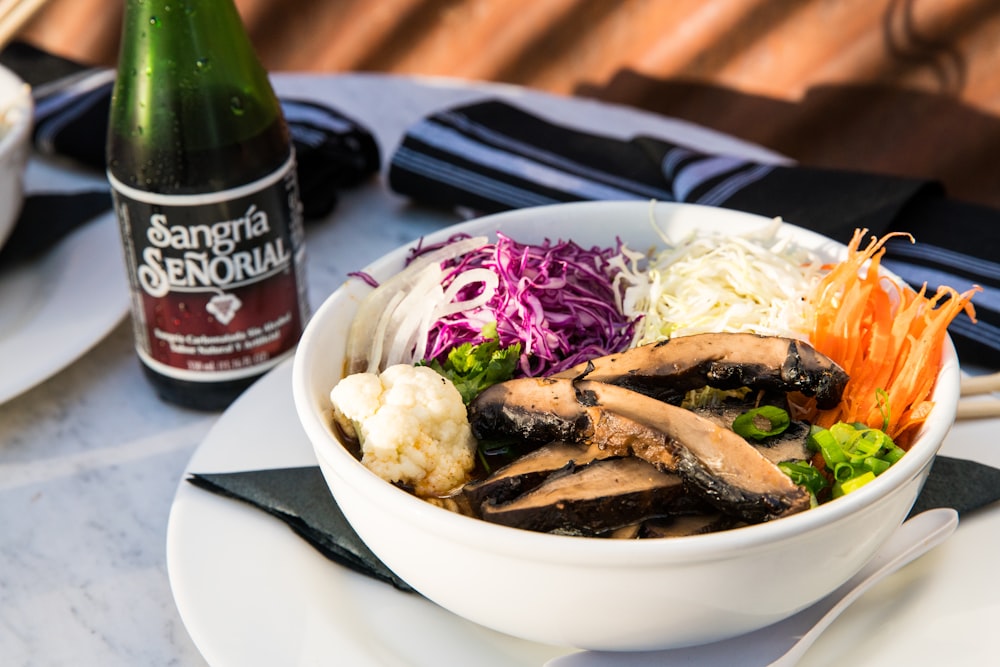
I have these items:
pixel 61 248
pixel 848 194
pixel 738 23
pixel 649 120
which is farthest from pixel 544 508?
pixel 738 23

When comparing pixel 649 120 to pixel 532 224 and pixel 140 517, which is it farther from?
pixel 140 517

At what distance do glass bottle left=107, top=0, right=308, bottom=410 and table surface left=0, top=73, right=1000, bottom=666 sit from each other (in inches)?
4.5

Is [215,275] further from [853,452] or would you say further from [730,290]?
[853,452]

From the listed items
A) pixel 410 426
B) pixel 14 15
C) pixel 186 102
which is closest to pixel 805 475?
pixel 410 426

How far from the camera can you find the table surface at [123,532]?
99 centimetres

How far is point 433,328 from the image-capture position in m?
1.24

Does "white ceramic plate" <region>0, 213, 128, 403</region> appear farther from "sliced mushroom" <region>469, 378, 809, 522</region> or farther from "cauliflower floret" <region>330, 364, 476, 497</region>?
"sliced mushroom" <region>469, 378, 809, 522</region>

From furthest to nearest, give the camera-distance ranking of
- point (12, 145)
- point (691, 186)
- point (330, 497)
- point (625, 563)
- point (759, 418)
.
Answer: point (691, 186)
point (12, 145)
point (330, 497)
point (759, 418)
point (625, 563)

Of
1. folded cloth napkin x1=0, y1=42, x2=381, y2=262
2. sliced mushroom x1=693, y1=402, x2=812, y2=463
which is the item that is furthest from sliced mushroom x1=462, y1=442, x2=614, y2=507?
folded cloth napkin x1=0, y1=42, x2=381, y2=262

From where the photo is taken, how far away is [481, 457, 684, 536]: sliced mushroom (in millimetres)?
892

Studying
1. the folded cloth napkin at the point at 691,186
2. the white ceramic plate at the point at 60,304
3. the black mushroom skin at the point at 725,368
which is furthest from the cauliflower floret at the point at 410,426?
the folded cloth napkin at the point at 691,186

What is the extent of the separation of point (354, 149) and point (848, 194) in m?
0.91

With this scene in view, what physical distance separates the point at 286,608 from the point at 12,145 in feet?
3.05

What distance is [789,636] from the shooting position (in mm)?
968
